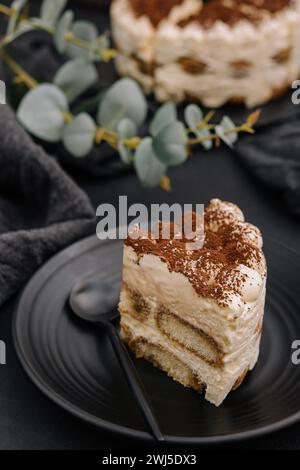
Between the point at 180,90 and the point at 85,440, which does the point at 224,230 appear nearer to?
the point at 85,440

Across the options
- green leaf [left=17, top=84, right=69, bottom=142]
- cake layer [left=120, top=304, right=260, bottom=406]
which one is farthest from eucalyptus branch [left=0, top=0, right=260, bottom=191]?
cake layer [left=120, top=304, right=260, bottom=406]

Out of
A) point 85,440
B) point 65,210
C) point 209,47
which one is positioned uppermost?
point 209,47

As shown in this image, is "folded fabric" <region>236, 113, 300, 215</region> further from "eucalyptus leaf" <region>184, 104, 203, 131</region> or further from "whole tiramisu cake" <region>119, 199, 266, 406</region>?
"whole tiramisu cake" <region>119, 199, 266, 406</region>

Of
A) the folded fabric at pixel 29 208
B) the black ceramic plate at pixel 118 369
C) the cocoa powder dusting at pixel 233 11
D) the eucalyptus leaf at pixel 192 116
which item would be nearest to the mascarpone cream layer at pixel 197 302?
the black ceramic plate at pixel 118 369

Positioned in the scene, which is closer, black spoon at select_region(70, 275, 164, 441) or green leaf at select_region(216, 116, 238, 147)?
black spoon at select_region(70, 275, 164, 441)

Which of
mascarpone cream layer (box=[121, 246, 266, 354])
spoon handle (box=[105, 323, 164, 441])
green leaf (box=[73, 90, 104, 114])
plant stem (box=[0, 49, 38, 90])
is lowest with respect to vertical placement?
spoon handle (box=[105, 323, 164, 441])

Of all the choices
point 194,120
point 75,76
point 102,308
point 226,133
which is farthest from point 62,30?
point 102,308

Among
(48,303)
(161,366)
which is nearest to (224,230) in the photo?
(161,366)

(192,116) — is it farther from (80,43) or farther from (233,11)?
(233,11)
